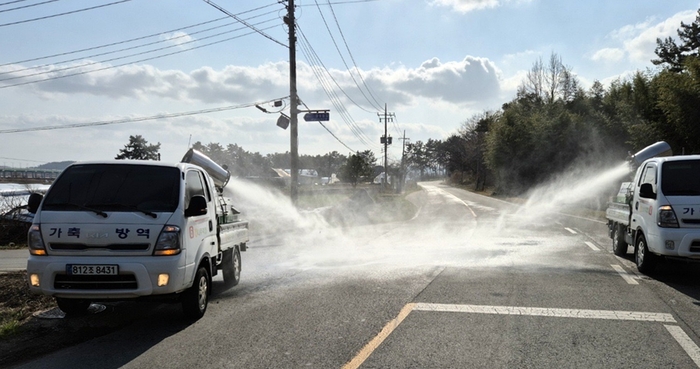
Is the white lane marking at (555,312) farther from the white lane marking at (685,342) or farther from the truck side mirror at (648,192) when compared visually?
the truck side mirror at (648,192)

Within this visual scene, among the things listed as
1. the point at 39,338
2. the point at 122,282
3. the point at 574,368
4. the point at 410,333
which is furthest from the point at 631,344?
the point at 39,338

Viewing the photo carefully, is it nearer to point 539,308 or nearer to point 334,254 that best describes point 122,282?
point 539,308

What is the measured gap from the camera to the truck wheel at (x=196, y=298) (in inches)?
248

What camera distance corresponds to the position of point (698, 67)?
2344cm

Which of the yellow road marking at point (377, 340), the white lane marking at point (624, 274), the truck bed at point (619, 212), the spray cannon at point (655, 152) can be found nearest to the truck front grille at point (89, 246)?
the yellow road marking at point (377, 340)

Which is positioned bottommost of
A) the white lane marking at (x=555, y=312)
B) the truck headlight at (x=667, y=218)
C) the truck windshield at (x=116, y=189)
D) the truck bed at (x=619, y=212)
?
the white lane marking at (x=555, y=312)

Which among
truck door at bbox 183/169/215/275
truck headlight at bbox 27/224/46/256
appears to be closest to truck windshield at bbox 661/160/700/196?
truck door at bbox 183/169/215/275

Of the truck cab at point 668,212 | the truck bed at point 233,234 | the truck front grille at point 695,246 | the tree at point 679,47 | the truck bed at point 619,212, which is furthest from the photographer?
the tree at point 679,47

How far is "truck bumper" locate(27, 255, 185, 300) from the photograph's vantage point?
5734 mm

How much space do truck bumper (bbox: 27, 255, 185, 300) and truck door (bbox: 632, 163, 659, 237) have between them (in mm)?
7524

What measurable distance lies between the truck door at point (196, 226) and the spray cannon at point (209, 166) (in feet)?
6.72

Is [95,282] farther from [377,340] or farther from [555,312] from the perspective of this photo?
[555,312]

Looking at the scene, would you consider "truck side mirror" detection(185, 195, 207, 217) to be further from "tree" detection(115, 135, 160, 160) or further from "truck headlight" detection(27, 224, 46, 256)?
"tree" detection(115, 135, 160, 160)

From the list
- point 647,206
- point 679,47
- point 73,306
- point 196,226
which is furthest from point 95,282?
point 679,47
